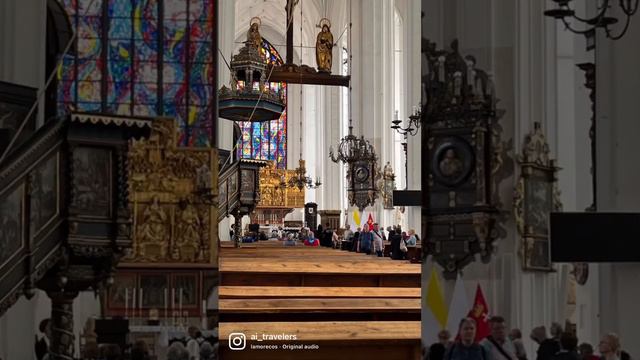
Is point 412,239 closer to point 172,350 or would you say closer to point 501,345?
point 501,345

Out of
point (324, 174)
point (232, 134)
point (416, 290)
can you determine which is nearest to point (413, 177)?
point (416, 290)

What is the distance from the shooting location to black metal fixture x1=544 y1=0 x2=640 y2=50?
104 inches

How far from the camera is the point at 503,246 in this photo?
3.02 meters

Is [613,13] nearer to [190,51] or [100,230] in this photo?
[190,51]

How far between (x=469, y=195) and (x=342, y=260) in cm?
118

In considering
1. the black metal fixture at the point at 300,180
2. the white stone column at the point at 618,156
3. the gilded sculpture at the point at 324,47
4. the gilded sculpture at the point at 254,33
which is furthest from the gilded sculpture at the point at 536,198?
the black metal fixture at the point at 300,180

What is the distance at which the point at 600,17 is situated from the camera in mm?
2695

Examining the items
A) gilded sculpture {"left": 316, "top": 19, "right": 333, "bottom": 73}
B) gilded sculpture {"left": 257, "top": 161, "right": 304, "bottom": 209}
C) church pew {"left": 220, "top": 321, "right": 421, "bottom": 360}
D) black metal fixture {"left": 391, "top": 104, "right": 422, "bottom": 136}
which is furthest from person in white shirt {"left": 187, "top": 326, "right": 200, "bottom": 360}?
gilded sculpture {"left": 257, "top": 161, "right": 304, "bottom": 209}

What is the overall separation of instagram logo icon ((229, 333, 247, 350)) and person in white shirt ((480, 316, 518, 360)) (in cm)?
88

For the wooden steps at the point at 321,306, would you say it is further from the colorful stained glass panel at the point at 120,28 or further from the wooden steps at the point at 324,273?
the colorful stained glass panel at the point at 120,28

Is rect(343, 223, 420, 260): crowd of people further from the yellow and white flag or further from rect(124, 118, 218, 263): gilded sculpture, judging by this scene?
rect(124, 118, 218, 263): gilded sculpture

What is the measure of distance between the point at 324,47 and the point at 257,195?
4.33 meters

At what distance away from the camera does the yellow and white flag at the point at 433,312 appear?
314 centimetres

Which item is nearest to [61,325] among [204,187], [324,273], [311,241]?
[204,187]
